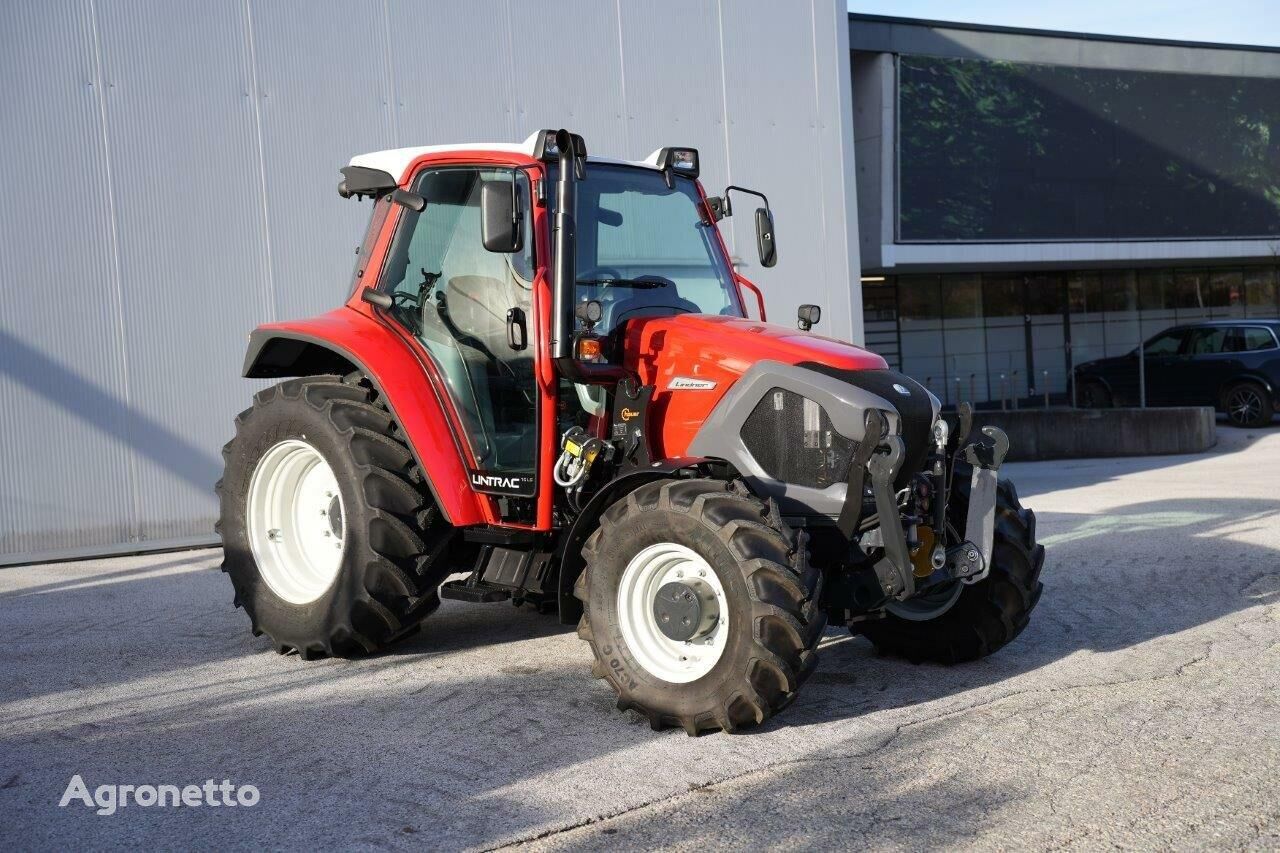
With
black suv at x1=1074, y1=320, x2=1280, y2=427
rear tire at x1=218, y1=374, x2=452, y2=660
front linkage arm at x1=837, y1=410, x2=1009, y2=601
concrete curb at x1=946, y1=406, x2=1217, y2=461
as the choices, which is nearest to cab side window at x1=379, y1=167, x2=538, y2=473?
rear tire at x1=218, y1=374, x2=452, y2=660

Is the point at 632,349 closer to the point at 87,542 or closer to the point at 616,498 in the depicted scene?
the point at 616,498

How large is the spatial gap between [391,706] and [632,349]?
70.8 inches

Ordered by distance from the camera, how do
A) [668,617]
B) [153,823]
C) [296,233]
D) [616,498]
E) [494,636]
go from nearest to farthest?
1. [153,823]
2. [668,617]
3. [616,498]
4. [494,636]
5. [296,233]

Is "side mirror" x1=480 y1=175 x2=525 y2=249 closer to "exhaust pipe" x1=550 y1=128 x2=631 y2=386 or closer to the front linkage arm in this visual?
"exhaust pipe" x1=550 y1=128 x2=631 y2=386

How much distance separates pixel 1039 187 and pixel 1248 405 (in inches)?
215

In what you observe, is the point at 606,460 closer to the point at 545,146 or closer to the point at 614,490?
the point at 614,490

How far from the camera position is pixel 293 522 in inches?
265

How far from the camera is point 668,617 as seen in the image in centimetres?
499

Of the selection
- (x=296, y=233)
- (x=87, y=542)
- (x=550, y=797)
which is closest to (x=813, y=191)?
(x=296, y=233)

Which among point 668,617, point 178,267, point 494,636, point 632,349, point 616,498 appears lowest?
point 494,636

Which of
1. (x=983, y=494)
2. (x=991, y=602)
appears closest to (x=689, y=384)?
(x=983, y=494)

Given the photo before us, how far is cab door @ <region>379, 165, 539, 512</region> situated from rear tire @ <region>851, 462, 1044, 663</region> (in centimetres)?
184

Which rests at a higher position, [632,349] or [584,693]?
[632,349]

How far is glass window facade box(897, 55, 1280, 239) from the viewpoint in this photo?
2205 centimetres
